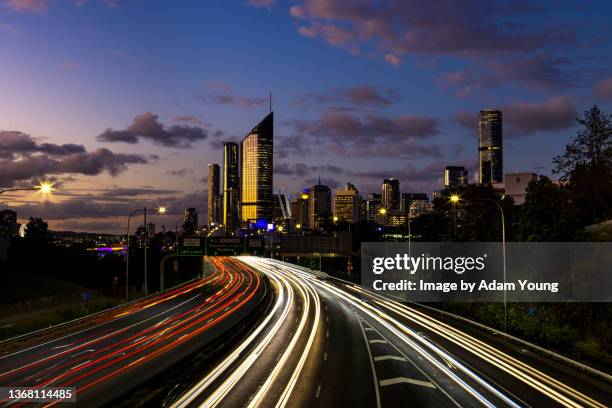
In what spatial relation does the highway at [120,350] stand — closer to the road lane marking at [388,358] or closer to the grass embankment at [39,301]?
the grass embankment at [39,301]

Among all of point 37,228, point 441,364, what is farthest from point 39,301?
point 37,228

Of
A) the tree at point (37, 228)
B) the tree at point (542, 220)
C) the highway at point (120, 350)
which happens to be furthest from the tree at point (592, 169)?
the tree at point (37, 228)

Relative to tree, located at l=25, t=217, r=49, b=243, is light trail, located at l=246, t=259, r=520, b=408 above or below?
below

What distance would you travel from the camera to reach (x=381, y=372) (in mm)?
27875

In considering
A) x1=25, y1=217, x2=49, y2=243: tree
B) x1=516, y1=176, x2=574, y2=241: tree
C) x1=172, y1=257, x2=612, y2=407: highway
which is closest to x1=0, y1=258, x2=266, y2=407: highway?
x1=172, y1=257, x2=612, y2=407: highway

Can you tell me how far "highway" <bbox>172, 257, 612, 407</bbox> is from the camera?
74.5 ft

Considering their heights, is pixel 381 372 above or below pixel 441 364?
above

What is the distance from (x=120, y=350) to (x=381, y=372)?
1665 centimetres

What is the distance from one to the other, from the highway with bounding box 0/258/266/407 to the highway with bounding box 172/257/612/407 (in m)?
3.52

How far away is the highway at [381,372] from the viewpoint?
2272 cm

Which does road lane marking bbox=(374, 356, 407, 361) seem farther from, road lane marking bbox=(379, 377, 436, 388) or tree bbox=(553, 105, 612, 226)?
tree bbox=(553, 105, 612, 226)

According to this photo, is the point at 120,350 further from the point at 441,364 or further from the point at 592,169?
the point at 592,169

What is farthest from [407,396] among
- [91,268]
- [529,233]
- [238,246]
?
[91,268]

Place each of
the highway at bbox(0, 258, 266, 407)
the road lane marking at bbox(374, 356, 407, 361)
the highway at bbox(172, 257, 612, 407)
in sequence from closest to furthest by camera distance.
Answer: the highway at bbox(172, 257, 612, 407), the highway at bbox(0, 258, 266, 407), the road lane marking at bbox(374, 356, 407, 361)
